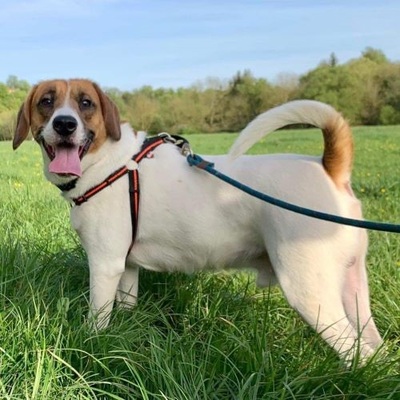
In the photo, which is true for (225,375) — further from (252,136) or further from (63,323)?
(252,136)

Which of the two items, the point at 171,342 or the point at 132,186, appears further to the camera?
the point at 132,186

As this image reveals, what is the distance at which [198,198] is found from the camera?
9.93ft

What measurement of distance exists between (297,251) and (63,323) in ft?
3.89

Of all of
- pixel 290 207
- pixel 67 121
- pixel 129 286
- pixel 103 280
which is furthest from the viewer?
pixel 129 286

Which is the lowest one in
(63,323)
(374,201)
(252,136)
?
(374,201)

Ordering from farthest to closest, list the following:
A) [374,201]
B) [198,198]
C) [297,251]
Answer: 1. [374,201]
2. [198,198]
3. [297,251]

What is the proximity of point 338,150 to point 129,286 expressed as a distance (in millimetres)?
1511

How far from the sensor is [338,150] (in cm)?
282

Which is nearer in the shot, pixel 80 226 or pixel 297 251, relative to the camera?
pixel 297 251

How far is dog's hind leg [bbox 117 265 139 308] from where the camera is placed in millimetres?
3420

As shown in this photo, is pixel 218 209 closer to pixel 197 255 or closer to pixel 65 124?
pixel 197 255

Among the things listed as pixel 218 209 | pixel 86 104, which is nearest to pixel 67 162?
pixel 86 104

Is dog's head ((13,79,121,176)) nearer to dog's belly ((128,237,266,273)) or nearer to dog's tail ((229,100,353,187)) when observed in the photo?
dog's belly ((128,237,266,273))

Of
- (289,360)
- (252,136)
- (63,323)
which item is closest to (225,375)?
(289,360)
